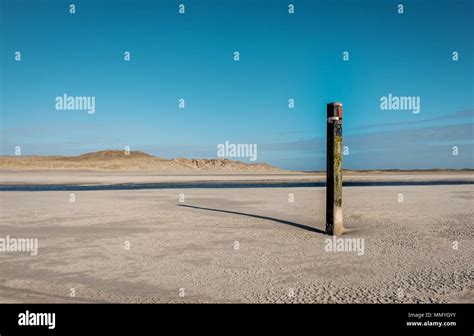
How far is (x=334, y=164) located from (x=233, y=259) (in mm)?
4151

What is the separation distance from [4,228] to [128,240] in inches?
178

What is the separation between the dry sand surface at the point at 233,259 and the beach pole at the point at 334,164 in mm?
592

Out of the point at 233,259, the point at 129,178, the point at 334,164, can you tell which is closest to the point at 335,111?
the point at 334,164

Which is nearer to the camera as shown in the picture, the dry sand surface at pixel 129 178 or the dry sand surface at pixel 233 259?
the dry sand surface at pixel 233 259

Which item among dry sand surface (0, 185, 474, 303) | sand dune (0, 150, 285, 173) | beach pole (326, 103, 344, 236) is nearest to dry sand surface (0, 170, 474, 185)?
sand dune (0, 150, 285, 173)

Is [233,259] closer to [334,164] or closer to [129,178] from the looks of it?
[334,164]

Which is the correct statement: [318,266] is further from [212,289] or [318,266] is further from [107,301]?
Answer: [107,301]

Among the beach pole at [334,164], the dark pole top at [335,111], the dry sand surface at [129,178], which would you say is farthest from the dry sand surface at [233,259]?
the dry sand surface at [129,178]

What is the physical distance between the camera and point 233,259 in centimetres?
855

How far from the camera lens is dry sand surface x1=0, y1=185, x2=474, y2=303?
6371mm

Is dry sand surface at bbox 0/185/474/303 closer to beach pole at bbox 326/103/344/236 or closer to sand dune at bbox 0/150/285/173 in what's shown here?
beach pole at bbox 326/103/344/236

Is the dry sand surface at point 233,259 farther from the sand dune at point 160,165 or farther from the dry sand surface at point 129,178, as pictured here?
the sand dune at point 160,165

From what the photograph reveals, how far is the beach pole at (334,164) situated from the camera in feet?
35.9
